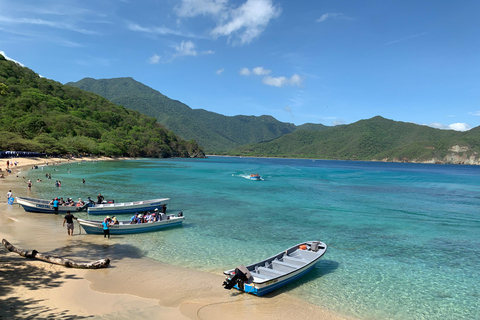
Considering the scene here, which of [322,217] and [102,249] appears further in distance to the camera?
[322,217]

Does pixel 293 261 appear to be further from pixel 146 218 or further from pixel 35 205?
pixel 35 205

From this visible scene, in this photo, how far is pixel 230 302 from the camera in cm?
1146

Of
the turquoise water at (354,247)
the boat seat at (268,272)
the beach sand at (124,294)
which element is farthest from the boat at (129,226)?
the boat seat at (268,272)

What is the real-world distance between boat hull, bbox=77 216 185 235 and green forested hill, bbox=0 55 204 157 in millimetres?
49807

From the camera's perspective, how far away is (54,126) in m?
120

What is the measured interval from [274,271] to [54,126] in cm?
13488

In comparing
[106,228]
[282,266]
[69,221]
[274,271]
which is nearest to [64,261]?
[106,228]

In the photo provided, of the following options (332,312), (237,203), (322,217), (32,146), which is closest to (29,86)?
(32,146)

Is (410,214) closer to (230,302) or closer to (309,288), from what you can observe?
(309,288)

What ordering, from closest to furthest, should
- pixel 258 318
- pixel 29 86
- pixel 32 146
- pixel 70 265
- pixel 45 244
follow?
pixel 258 318 < pixel 70 265 < pixel 45 244 < pixel 32 146 < pixel 29 86

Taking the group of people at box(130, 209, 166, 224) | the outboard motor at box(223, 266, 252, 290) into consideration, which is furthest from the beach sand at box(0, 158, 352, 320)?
the group of people at box(130, 209, 166, 224)

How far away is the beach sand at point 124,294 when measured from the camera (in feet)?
32.7

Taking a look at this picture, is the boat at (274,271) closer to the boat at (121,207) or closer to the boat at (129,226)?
the boat at (129,226)

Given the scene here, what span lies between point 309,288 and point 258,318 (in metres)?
4.05
